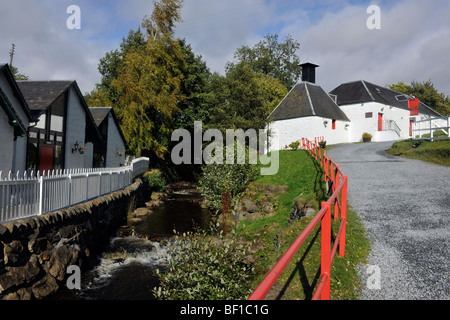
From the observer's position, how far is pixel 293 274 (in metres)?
5.19

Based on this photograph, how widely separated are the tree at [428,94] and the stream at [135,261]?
54695 millimetres

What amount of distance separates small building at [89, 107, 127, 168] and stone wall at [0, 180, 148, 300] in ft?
40.3

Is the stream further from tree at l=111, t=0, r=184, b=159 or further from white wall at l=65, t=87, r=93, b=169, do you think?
tree at l=111, t=0, r=184, b=159

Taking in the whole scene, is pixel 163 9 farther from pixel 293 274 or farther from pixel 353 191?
pixel 293 274

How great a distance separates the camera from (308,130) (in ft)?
107

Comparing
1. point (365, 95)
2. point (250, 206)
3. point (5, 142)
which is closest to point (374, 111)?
point (365, 95)

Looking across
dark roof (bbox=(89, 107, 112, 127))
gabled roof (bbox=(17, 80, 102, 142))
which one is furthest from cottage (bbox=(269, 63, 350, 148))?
gabled roof (bbox=(17, 80, 102, 142))

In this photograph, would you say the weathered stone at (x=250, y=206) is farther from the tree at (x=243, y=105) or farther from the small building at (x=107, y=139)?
the tree at (x=243, y=105)

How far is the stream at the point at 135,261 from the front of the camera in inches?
307

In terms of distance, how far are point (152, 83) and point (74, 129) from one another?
28.9 feet

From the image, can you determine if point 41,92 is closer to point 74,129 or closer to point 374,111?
point 74,129

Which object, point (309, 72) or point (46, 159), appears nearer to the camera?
point (46, 159)

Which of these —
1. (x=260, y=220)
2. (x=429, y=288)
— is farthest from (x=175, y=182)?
(x=429, y=288)
